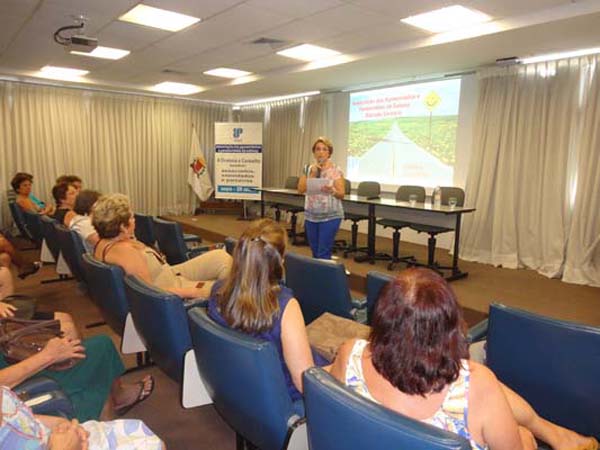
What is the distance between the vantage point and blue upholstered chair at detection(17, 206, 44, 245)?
461 centimetres

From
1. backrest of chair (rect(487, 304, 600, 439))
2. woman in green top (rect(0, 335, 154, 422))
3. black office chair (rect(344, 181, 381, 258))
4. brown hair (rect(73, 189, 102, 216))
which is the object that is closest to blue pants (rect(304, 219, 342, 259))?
black office chair (rect(344, 181, 381, 258))

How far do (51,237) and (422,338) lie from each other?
3831 millimetres

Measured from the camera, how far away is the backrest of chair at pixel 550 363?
140 centimetres

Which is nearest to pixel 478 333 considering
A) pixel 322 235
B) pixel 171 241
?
pixel 322 235

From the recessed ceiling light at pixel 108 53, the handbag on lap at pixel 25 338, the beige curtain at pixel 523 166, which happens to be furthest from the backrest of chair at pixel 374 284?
the recessed ceiling light at pixel 108 53

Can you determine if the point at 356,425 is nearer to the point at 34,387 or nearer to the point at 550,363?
the point at 550,363

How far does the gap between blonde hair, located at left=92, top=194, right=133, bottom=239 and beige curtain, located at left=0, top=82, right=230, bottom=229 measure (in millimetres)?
5705

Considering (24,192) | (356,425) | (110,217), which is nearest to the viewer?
(356,425)

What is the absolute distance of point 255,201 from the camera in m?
8.95

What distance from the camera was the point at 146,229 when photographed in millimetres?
4340

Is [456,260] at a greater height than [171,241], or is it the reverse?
[171,241]

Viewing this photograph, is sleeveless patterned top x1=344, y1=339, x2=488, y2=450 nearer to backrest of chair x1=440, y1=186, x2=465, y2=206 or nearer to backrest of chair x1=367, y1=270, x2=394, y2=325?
backrest of chair x1=367, y1=270, x2=394, y2=325

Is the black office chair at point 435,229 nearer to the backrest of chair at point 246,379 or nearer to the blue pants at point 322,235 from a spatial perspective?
the blue pants at point 322,235

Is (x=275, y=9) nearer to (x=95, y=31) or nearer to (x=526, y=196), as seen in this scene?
(x=95, y=31)
